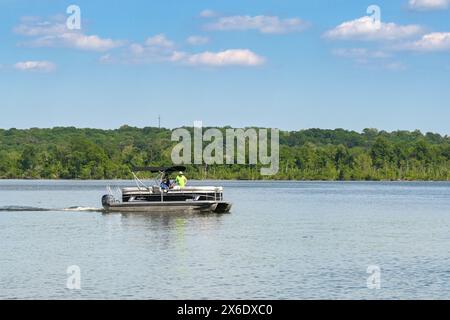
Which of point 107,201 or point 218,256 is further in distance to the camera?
point 107,201

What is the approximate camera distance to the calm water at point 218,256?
35125 mm

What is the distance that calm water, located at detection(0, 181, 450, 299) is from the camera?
3512cm

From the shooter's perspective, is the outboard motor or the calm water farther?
the outboard motor

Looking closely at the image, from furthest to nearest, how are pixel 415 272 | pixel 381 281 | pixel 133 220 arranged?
1. pixel 133 220
2. pixel 415 272
3. pixel 381 281

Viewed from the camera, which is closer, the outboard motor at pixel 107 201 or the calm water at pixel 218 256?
the calm water at pixel 218 256

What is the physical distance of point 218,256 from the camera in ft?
149

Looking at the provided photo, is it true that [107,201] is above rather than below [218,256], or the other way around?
above

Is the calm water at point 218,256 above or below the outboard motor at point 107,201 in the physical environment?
below

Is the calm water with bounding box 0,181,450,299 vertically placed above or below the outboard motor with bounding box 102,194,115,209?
below

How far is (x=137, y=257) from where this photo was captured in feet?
147
